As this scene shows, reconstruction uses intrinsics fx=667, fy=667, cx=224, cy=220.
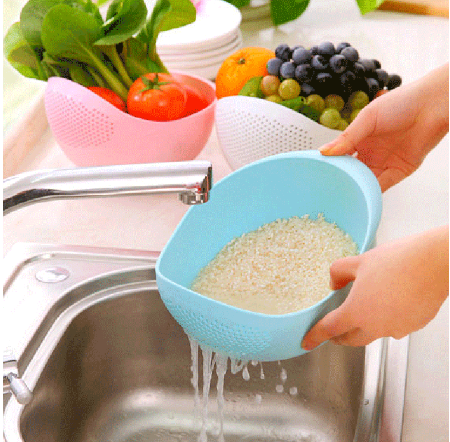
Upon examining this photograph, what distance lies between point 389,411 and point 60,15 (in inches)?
27.0

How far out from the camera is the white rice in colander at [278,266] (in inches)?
30.1

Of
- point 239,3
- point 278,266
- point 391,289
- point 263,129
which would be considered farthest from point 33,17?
point 239,3

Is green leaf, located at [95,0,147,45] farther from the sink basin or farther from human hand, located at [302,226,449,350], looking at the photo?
human hand, located at [302,226,449,350]

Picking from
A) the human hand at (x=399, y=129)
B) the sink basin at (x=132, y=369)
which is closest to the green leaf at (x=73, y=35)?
the sink basin at (x=132, y=369)

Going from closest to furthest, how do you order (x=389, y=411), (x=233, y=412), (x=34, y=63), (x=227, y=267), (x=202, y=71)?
(x=389, y=411) < (x=227, y=267) < (x=233, y=412) < (x=34, y=63) < (x=202, y=71)

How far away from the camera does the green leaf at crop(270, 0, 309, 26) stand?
1.75 metres

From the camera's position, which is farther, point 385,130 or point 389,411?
point 385,130

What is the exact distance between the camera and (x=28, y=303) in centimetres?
87

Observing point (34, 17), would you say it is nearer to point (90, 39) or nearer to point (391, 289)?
point (90, 39)

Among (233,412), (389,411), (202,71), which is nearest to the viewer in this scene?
(389,411)

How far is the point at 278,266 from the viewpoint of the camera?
816 mm

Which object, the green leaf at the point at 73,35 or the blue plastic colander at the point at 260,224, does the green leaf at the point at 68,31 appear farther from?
the blue plastic colander at the point at 260,224

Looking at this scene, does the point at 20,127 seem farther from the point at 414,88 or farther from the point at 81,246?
the point at 414,88

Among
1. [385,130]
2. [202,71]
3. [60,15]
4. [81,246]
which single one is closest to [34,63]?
[60,15]
